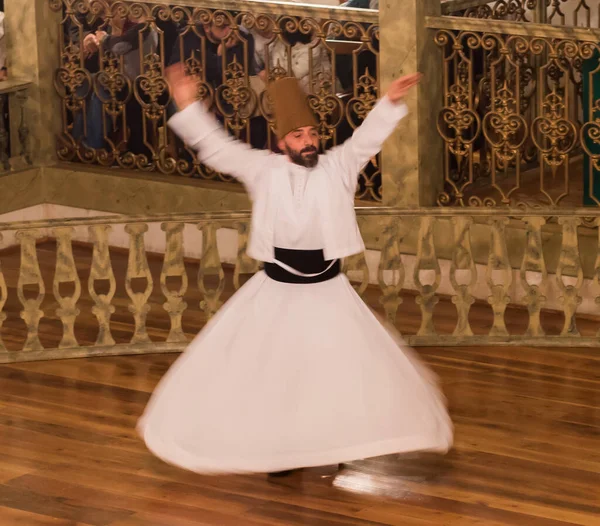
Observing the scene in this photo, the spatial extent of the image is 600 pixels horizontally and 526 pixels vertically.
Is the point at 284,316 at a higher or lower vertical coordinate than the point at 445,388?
higher

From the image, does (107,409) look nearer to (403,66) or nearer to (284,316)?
(284,316)

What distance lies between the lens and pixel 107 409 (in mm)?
6457

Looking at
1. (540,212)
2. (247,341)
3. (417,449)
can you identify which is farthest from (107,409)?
(540,212)

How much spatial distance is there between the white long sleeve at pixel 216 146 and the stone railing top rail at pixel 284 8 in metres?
2.86

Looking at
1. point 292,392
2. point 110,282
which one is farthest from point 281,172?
point 110,282

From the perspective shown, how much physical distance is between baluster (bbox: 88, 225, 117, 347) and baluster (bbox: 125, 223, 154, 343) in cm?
10

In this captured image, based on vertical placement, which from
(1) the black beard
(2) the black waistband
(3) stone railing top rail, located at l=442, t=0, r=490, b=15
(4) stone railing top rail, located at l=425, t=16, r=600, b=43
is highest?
(3) stone railing top rail, located at l=442, t=0, r=490, b=15

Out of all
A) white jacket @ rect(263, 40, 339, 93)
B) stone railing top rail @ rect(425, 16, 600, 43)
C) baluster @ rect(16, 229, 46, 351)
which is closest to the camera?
baluster @ rect(16, 229, 46, 351)

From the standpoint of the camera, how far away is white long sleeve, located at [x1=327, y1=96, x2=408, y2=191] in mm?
5430

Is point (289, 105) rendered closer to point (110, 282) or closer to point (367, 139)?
point (367, 139)

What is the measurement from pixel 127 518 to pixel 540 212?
297cm

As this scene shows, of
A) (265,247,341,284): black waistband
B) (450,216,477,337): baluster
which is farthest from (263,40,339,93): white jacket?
(265,247,341,284): black waistband

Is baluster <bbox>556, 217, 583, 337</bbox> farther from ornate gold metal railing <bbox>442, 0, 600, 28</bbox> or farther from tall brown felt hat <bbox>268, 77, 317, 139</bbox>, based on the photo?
tall brown felt hat <bbox>268, 77, 317, 139</bbox>

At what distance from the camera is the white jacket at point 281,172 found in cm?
550
